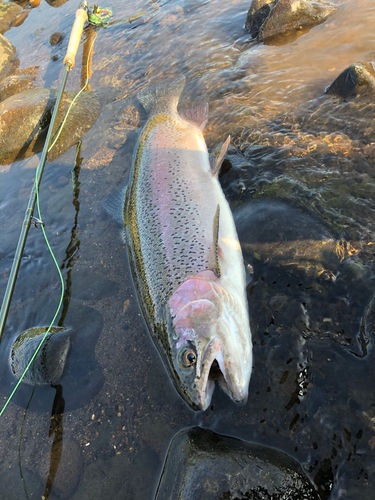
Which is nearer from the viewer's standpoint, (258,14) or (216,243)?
(216,243)

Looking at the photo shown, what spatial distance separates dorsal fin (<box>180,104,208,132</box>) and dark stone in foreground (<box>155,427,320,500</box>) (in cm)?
433

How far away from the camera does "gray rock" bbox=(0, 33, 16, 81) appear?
29.3 feet

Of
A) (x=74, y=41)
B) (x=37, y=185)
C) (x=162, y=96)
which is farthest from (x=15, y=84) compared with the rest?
(x=37, y=185)

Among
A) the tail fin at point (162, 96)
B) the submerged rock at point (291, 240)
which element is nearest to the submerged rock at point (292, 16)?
the tail fin at point (162, 96)

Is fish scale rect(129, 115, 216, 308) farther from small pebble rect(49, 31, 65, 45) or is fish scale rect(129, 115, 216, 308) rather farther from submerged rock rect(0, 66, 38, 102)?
small pebble rect(49, 31, 65, 45)

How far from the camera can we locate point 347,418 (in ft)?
6.99

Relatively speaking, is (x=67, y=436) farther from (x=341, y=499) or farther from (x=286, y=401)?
(x=341, y=499)

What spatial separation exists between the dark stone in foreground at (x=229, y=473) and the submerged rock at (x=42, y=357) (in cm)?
146

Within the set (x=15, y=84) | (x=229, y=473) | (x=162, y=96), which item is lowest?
(x=229, y=473)

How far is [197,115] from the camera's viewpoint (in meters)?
4.98

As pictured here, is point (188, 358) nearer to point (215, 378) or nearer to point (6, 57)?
point (215, 378)

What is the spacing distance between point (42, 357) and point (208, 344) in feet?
5.85

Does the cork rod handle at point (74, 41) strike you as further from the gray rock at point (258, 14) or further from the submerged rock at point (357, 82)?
the submerged rock at point (357, 82)

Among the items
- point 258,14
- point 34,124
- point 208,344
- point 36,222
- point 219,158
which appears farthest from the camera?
point 258,14
